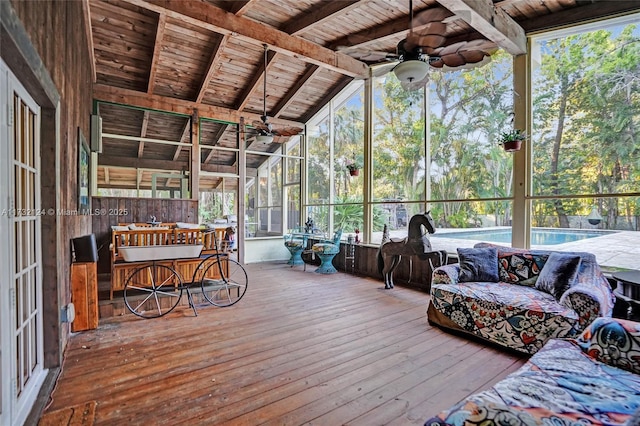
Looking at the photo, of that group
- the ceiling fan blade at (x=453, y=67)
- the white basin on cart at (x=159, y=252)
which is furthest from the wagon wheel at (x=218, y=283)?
the ceiling fan blade at (x=453, y=67)

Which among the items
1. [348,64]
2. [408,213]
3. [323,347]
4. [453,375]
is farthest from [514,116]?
[323,347]

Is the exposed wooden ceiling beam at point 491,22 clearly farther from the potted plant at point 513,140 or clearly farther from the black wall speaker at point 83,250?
the black wall speaker at point 83,250

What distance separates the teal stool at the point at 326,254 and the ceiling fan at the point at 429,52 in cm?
392

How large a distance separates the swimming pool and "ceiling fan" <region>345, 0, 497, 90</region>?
2615 mm

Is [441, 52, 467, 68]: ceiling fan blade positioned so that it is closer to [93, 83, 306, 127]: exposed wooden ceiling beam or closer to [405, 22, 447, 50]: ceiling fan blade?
[405, 22, 447, 50]: ceiling fan blade

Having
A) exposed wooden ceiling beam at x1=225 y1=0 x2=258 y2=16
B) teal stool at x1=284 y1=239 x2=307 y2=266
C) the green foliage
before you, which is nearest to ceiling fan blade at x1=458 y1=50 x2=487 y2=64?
the green foliage

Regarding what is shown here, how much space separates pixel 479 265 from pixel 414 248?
3.60ft

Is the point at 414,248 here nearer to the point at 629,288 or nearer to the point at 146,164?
the point at 629,288

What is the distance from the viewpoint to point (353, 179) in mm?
7113

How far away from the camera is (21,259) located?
1.99m

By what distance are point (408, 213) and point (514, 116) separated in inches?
90.7

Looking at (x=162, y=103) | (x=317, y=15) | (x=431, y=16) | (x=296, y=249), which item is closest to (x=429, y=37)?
(x=431, y=16)

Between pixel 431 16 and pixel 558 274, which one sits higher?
pixel 431 16

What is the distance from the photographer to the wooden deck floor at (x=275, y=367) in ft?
6.86
